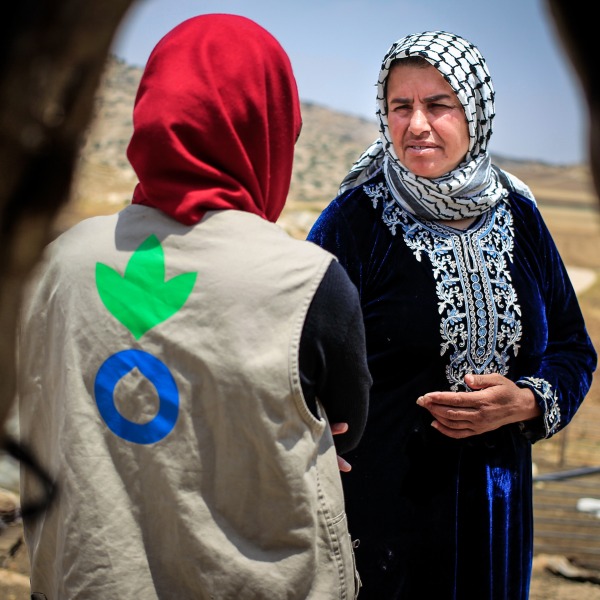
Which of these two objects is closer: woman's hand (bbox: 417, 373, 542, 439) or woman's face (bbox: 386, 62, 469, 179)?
woman's hand (bbox: 417, 373, 542, 439)

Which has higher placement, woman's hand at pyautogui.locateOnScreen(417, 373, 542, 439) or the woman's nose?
the woman's nose

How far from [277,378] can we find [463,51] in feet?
4.91

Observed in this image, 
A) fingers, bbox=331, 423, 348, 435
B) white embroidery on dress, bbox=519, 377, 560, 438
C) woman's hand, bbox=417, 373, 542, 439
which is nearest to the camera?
fingers, bbox=331, 423, 348, 435

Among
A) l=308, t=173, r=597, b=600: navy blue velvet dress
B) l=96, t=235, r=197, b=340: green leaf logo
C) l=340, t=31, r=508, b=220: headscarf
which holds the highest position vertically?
l=340, t=31, r=508, b=220: headscarf

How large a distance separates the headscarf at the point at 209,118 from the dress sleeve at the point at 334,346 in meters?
0.24

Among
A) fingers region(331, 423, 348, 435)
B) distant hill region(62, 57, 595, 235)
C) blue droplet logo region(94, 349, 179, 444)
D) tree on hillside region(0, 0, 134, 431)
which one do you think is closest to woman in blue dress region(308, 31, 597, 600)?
fingers region(331, 423, 348, 435)

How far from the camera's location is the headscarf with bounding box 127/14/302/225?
1697mm

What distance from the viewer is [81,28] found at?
0.76m

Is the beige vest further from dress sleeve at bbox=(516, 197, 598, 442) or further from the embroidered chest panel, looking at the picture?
dress sleeve at bbox=(516, 197, 598, 442)

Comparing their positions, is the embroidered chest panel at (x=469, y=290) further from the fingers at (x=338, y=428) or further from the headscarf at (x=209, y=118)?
the headscarf at (x=209, y=118)

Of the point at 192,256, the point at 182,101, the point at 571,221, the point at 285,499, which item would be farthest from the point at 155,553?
the point at 571,221

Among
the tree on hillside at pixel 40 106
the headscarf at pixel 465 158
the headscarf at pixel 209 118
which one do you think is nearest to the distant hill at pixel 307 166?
the headscarf at pixel 465 158

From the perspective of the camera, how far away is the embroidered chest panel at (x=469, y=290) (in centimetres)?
255

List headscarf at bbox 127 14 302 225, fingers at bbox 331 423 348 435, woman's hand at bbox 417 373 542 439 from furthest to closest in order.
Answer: woman's hand at bbox 417 373 542 439, fingers at bbox 331 423 348 435, headscarf at bbox 127 14 302 225
